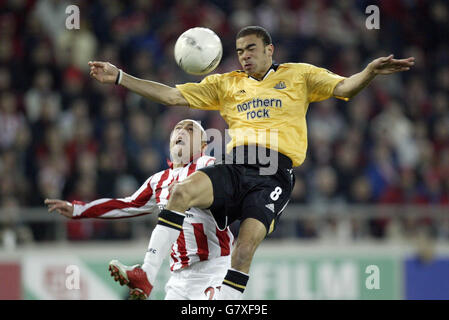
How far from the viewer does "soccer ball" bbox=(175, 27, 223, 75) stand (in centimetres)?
602

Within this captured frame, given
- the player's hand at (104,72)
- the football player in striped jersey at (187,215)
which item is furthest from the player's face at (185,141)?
the player's hand at (104,72)

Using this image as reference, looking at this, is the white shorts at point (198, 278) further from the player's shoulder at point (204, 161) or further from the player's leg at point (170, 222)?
the player's leg at point (170, 222)

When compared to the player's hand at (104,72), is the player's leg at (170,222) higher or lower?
lower

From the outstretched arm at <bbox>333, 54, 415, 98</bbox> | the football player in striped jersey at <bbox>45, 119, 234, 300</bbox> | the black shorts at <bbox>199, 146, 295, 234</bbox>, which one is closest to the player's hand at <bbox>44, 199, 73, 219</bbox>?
the football player in striped jersey at <bbox>45, 119, 234, 300</bbox>

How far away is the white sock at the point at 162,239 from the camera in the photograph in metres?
5.26

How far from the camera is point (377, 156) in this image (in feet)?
38.9

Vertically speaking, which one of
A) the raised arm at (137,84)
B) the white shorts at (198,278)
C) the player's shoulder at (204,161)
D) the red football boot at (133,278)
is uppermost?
the raised arm at (137,84)

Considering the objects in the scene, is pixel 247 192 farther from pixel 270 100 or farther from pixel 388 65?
pixel 388 65

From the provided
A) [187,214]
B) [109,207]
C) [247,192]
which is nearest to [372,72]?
[247,192]

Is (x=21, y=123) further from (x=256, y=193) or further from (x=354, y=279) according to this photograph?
(x=256, y=193)

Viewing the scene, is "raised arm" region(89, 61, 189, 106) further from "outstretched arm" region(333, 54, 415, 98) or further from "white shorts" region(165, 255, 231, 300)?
"white shorts" region(165, 255, 231, 300)

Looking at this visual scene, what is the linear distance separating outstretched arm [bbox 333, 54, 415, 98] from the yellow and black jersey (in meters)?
0.10
